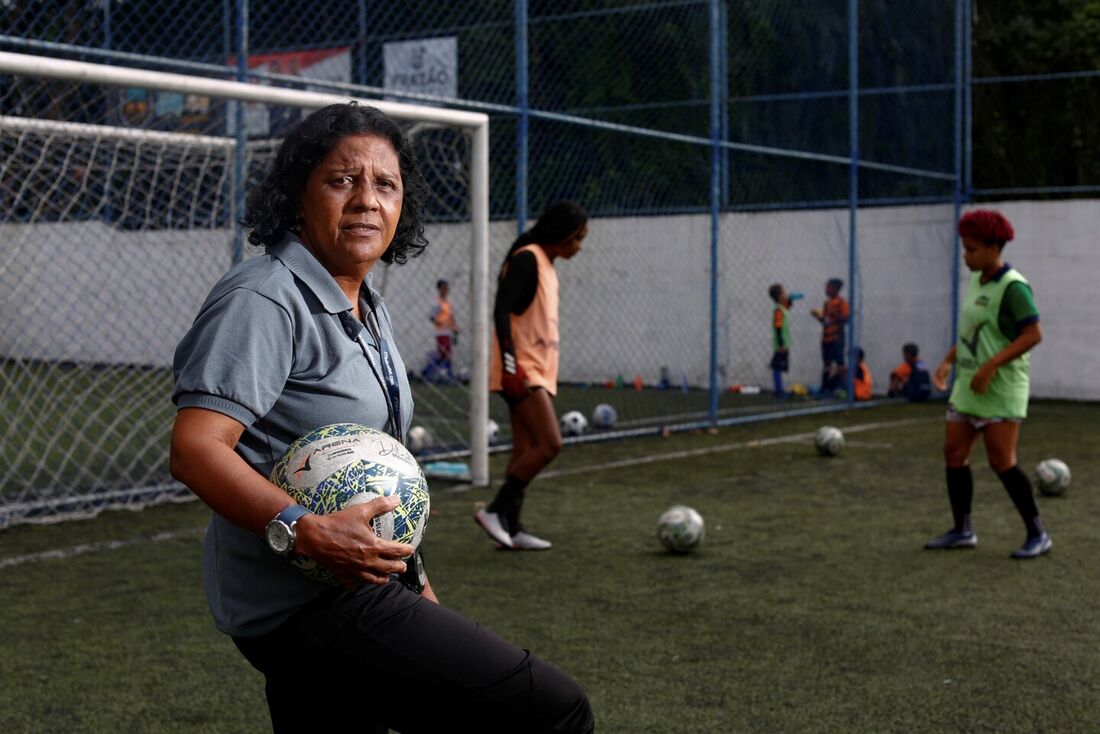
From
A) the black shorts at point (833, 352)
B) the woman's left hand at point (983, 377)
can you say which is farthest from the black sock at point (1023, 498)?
the black shorts at point (833, 352)

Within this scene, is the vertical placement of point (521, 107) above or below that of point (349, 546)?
above

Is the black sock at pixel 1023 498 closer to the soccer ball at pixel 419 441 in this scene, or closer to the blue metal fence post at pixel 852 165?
the soccer ball at pixel 419 441

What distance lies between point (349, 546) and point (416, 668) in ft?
0.86

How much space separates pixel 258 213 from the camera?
2414 mm

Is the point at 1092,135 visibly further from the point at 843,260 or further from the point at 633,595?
the point at 633,595

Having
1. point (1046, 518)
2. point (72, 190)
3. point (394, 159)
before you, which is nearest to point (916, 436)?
point (1046, 518)

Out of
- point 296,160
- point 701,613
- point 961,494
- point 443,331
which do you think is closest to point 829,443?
point 961,494

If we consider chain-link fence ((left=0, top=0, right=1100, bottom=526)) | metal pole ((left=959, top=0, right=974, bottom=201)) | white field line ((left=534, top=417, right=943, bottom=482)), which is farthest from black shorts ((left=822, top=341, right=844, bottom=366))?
white field line ((left=534, top=417, right=943, bottom=482))

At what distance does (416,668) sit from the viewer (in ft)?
7.14

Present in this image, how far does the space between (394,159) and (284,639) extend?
0.87 meters

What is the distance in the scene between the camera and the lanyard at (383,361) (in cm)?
234

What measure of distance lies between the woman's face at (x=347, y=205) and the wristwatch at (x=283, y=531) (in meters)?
0.51

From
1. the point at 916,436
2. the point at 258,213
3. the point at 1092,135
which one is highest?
the point at 1092,135

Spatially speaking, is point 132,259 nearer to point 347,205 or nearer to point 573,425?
point 573,425
